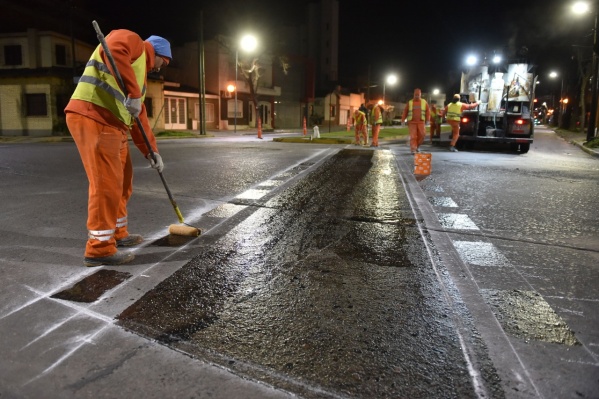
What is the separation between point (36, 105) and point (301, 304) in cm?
2922

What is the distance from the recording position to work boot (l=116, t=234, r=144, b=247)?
4066 millimetres

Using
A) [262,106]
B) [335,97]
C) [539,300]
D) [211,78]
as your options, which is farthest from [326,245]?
[335,97]

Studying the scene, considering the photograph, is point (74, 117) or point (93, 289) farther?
point (74, 117)

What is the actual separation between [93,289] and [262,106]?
139 ft

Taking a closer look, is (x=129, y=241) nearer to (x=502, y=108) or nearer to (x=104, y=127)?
(x=104, y=127)

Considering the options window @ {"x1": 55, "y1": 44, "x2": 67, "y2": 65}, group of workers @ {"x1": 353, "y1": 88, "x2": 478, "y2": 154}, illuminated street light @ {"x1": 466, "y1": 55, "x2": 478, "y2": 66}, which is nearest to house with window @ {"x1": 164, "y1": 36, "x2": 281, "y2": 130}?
window @ {"x1": 55, "y1": 44, "x2": 67, "y2": 65}

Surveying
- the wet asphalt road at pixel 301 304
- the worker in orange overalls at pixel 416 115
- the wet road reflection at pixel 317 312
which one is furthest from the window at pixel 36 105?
the wet road reflection at pixel 317 312

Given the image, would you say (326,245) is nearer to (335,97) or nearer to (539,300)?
(539,300)

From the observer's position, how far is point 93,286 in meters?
3.09

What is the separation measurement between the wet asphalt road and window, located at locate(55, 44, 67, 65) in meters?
25.9

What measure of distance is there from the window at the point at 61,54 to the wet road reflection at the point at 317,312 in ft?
92.0

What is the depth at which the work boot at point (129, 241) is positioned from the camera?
4.07m

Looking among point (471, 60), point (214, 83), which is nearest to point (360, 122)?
point (471, 60)

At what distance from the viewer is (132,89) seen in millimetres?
3572
